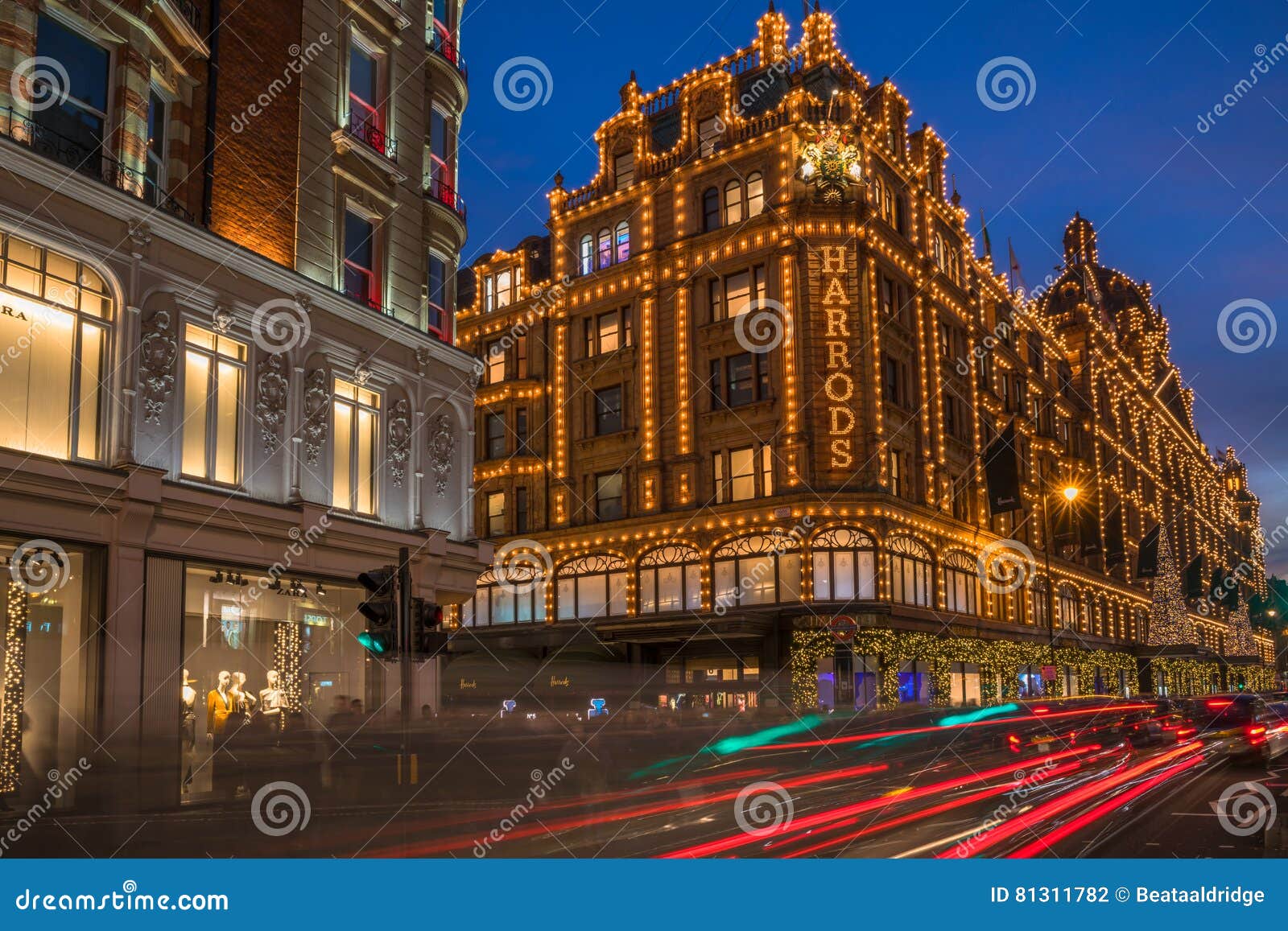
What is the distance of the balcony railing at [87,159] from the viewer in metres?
18.5

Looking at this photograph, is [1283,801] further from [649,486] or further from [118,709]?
[649,486]

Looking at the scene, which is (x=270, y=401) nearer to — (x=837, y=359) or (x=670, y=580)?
(x=837, y=359)

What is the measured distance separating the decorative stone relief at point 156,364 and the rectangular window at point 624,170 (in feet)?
120

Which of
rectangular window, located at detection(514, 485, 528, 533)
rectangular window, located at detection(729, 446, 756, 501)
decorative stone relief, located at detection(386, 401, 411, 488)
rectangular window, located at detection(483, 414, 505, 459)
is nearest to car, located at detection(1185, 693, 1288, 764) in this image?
rectangular window, located at detection(729, 446, 756, 501)

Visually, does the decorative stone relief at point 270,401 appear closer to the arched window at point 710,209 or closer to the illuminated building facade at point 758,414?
the illuminated building facade at point 758,414

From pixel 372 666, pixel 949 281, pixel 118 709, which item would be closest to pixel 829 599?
pixel 949 281

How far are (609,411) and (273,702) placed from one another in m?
32.4

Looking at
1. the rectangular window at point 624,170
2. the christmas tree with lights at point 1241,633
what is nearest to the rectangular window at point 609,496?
the rectangular window at point 624,170

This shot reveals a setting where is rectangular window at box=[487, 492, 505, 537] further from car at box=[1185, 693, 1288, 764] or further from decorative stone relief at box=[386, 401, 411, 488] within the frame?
car at box=[1185, 693, 1288, 764]

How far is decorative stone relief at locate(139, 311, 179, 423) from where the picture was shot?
20062mm

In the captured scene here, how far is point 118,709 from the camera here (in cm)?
1862

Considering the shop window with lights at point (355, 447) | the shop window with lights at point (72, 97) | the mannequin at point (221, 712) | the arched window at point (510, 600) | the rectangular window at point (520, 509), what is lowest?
the mannequin at point (221, 712)

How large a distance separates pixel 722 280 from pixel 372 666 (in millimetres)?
29696

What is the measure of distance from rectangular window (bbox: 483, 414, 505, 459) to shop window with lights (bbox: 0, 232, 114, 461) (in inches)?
1493
